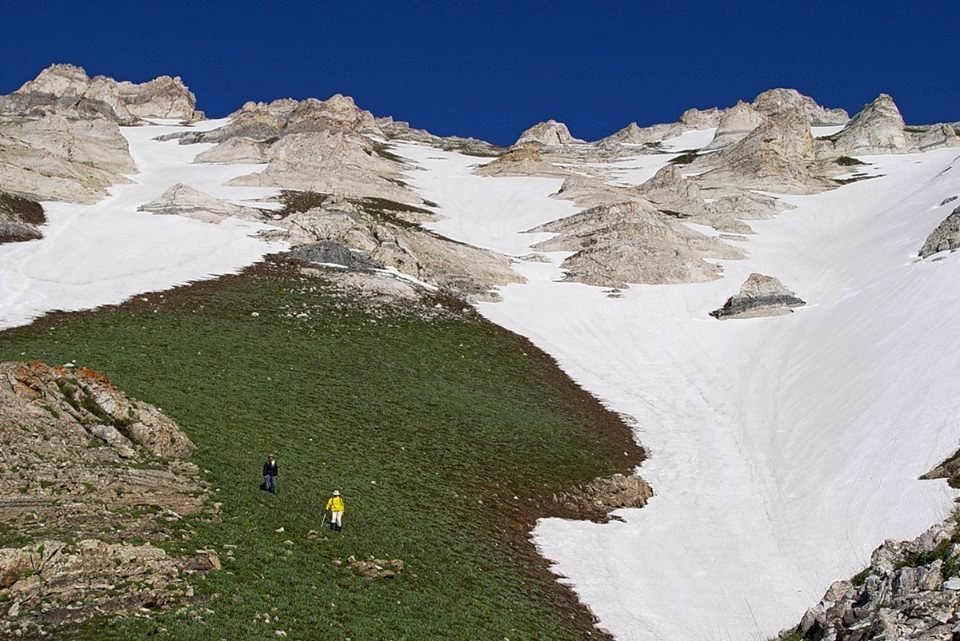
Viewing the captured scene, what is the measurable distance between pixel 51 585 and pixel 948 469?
100 feet

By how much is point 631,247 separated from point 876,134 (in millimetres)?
106207

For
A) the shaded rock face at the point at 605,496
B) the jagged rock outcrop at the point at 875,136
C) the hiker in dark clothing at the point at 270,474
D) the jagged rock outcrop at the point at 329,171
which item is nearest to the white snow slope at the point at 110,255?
the jagged rock outcrop at the point at 329,171

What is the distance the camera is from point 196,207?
245 ft

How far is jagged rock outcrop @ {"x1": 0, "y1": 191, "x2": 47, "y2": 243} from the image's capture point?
197 feet

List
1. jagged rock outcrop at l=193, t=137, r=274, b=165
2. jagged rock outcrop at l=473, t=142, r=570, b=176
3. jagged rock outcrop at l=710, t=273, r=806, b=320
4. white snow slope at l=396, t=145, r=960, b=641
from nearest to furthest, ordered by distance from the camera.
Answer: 1. white snow slope at l=396, t=145, r=960, b=641
2. jagged rock outcrop at l=710, t=273, r=806, b=320
3. jagged rock outcrop at l=193, t=137, r=274, b=165
4. jagged rock outcrop at l=473, t=142, r=570, b=176

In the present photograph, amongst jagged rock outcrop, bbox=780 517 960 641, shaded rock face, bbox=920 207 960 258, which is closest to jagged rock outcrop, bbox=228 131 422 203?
shaded rock face, bbox=920 207 960 258

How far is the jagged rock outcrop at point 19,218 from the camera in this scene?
5994cm

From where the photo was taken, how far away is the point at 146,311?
45750mm

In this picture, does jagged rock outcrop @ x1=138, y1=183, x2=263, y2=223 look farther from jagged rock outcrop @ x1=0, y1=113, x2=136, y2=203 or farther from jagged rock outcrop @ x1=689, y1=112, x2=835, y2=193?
jagged rock outcrop @ x1=689, y1=112, x2=835, y2=193

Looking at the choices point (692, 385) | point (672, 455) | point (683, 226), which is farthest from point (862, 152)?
point (672, 455)

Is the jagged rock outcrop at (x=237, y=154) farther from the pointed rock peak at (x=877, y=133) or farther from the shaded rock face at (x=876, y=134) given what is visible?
the pointed rock peak at (x=877, y=133)

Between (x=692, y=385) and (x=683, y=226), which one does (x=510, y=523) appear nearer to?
(x=692, y=385)

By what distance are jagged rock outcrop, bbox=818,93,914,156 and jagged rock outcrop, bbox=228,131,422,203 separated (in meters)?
90.1

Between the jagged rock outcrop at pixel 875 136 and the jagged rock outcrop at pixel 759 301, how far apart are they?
9836cm
